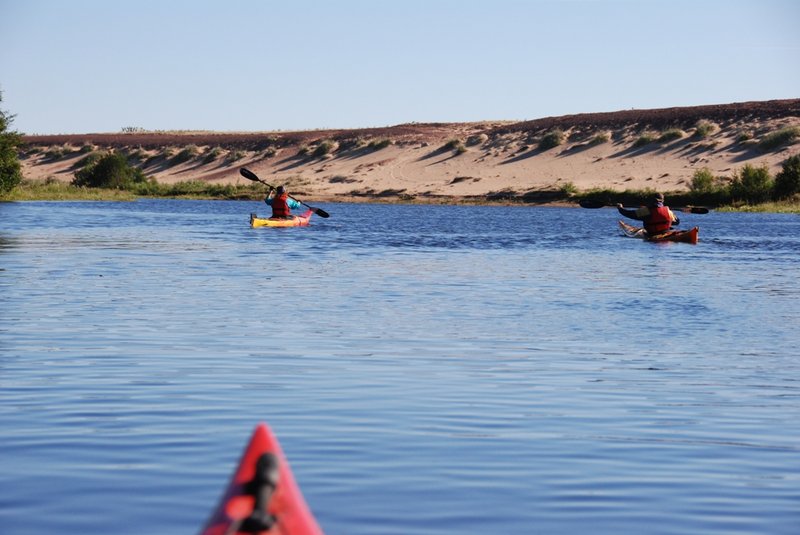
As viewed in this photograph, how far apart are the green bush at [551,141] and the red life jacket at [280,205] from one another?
57252mm

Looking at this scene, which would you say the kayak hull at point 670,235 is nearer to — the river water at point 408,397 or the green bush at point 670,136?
the river water at point 408,397

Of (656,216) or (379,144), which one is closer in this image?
(656,216)

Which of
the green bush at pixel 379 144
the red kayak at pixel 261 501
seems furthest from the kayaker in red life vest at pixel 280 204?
the green bush at pixel 379 144

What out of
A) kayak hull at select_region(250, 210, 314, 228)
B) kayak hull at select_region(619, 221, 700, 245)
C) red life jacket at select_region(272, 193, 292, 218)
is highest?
red life jacket at select_region(272, 193, 292, 218)

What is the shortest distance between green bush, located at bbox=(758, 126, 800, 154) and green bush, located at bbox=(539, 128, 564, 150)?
65.2ft

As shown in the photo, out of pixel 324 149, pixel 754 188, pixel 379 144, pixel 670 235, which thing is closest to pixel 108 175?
pixel 324 149

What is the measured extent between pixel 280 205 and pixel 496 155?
58.0m

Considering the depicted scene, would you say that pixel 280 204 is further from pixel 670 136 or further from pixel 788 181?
pixel 670 136

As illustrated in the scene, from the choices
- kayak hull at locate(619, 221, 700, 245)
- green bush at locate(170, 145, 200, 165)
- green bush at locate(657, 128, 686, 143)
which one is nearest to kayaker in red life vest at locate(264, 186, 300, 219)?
kayak hull at locate(619, 221, 700, 245)

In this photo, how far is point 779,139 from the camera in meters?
88.1

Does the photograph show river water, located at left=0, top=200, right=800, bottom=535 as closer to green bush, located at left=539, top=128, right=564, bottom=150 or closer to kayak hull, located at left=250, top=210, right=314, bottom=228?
kayak hull, located at left=250, top=210, right=314, bottom=228

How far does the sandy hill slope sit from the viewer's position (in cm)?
8850

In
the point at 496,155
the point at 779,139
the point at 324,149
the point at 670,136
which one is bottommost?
the point at 496,155

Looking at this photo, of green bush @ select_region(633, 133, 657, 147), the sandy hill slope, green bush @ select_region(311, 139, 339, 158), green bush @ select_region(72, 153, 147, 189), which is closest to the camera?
the sandy hill slope
